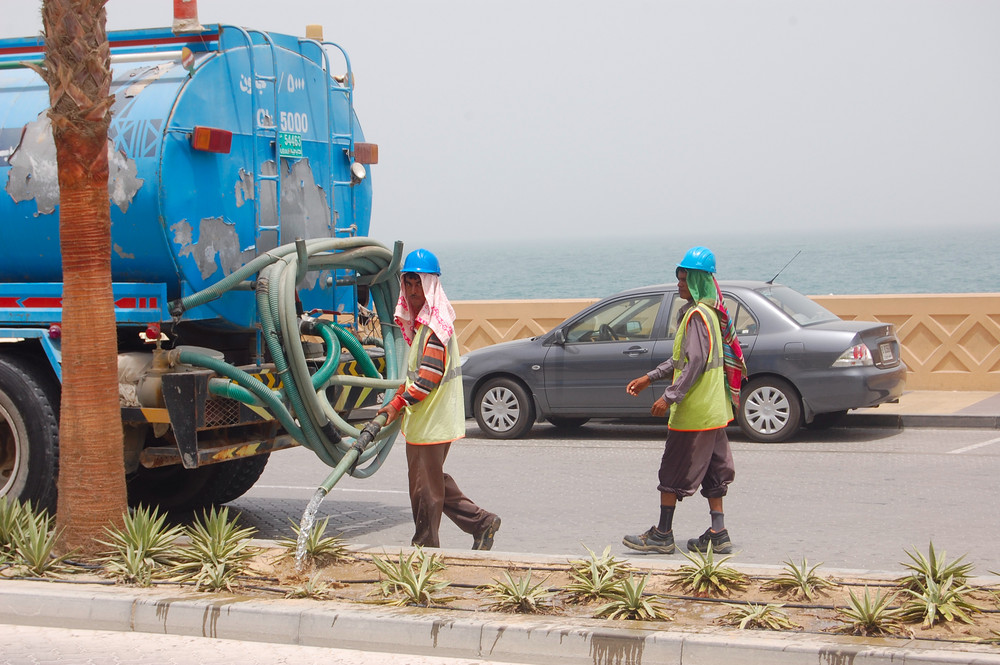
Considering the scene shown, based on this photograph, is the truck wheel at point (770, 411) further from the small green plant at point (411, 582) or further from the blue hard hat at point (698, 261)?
the small green plant at point (411, 582)

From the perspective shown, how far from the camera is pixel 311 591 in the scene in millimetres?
5770

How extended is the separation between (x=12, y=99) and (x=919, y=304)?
10792 mm

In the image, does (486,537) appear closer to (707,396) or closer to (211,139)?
(707,396)

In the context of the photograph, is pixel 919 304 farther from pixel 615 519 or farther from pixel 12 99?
pixel 12 99

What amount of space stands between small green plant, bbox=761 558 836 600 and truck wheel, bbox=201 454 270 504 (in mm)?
4488

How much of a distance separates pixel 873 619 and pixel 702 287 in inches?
106

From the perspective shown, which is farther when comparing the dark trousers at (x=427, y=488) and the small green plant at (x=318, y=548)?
the dark trousers at (x=427, y=488)

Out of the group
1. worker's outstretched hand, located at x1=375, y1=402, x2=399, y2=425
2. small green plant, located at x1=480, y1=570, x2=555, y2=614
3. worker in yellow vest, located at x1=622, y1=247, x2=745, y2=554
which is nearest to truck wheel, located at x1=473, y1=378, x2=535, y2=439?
worker in yellow vest, located at x1=622, y1=247, x2=745, y2=554

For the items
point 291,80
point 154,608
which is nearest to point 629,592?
point 154,608

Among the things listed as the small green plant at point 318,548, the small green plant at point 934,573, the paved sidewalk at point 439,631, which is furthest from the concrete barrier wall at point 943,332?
the small green plant at point 318,548

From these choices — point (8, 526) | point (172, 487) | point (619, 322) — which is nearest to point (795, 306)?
point (619, 322)

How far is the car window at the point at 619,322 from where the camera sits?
12.5 meters

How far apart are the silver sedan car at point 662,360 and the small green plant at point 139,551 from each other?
6.71m

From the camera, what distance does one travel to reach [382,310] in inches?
336
